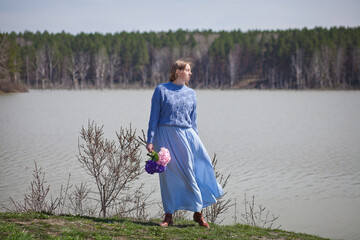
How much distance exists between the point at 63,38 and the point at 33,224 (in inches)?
5487

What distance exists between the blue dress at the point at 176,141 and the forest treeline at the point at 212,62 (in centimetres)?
9354

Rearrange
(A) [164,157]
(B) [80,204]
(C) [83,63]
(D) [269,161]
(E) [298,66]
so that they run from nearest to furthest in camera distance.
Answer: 1. (A) [164,157]
2. (B) [80,204]
3. (D) [269,161]
4. (E) [298,66]
5. (C) [83,63]

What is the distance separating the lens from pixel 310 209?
1151 cm

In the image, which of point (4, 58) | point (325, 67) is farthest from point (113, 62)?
point (325, 67)

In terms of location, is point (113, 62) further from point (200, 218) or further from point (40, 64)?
point (200, 218)

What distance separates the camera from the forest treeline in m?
101

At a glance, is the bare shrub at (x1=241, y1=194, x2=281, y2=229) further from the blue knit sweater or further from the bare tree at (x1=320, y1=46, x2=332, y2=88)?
the bare tree at (x1=320, y1=46, x2=332, y2=88)

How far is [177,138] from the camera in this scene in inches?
262

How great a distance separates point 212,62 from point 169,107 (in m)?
111

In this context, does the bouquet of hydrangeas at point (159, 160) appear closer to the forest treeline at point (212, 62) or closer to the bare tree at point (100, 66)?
the forest treeline at point (212, 62)

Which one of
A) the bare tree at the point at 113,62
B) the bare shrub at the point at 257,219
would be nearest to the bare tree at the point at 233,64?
the bare tree at the point at 113,62

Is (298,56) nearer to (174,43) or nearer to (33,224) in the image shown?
(174,43)

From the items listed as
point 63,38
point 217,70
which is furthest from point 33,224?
point 63,38

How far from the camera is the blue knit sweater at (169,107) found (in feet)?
21.6
